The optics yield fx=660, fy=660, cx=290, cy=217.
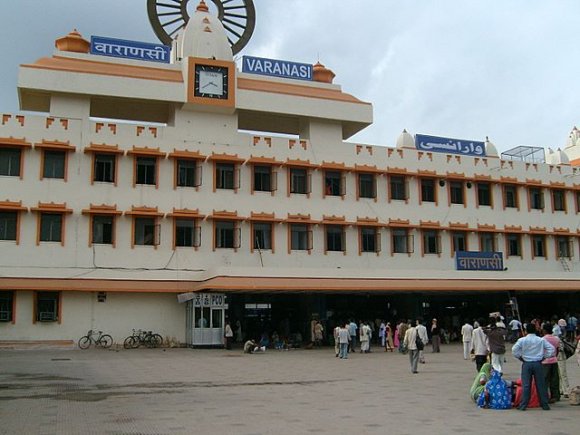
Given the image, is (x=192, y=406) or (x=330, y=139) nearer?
(x=192, y=406)

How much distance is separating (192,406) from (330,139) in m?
27.8

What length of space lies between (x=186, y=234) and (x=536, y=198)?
78.2 feet

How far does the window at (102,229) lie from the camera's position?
3300 centimetres

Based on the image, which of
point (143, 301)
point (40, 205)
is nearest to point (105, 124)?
point (40, 205)

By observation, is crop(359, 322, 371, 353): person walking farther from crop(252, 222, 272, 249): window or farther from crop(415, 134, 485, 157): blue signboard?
crop(415, 134, 485, 157): blue signboard

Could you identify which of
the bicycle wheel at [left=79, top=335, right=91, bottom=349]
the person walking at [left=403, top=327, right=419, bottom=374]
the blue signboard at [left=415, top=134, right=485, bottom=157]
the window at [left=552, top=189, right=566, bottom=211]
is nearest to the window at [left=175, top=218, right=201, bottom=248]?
the bicycle wheel at [left=79, top=335, right=91, bottom=349]

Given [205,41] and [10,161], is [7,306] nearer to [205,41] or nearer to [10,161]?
[10,161]

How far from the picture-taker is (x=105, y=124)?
112 feet

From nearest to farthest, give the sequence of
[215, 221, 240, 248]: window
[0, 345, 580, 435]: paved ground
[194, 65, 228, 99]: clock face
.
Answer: [0, 345, 580, 435]: paved ground, [215, 221, 240, 248]: window, [194, 65, 228, 99]: clock face

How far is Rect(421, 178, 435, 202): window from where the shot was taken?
40375 millimetres

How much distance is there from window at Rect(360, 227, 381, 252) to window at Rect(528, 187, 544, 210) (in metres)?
12.2

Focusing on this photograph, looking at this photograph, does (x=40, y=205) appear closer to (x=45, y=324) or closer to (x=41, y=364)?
(x=45, y=324)

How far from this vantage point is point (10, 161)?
3216 cm

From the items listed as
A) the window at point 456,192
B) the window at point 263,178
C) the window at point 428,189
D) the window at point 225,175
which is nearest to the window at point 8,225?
the window at point 225,175
